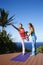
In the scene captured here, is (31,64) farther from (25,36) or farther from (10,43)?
(10,43)

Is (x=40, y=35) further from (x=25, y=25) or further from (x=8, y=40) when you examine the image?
(x=8, y=40)

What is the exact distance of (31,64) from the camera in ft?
14.4

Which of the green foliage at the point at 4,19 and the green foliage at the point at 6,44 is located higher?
the green foliage at the point at 4,19

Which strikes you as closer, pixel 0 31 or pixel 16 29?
pixel 16 29

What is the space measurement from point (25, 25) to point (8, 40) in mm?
1986

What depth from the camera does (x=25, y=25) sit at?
6500mm

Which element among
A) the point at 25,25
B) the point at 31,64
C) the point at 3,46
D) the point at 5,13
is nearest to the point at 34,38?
the point at 25,25

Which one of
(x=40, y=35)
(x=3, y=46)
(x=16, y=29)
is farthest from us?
(x=3, y=46)

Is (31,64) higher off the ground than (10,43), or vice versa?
Result: (10,43)

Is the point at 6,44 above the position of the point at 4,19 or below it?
below

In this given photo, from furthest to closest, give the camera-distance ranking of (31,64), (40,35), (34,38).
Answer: (40,35) < (34,38) < (31,64)

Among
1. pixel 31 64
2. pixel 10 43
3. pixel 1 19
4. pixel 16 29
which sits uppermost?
pixel 1 19

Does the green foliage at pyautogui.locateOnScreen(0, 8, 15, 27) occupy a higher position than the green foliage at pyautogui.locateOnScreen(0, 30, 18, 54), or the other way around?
the green foliage at pyautogui.locateOnScreen(0, 8, 15, 27)

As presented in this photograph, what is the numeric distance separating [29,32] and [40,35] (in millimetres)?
1218
